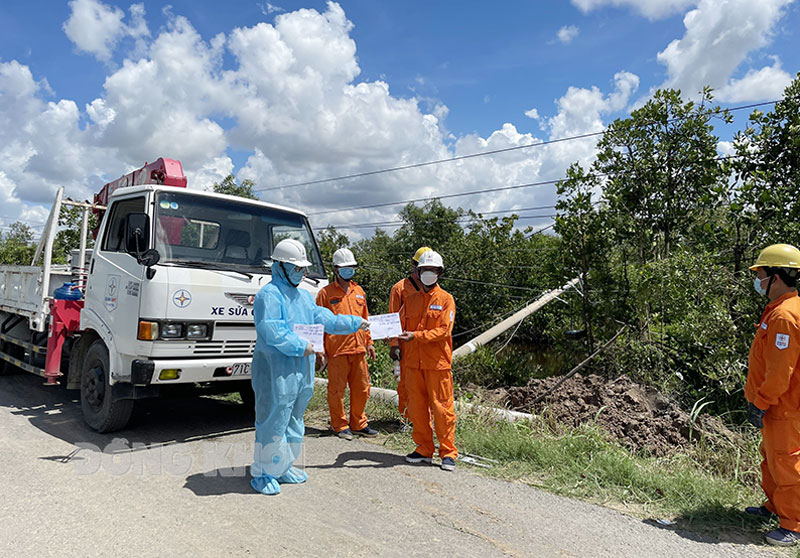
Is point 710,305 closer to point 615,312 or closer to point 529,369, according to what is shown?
point 615,312

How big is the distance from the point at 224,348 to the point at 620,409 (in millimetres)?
4243

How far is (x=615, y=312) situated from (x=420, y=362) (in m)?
4.18

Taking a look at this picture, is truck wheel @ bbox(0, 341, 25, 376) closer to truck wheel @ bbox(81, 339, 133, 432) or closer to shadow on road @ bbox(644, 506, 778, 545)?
truck wheel @ bbox(81, 339, 133, 432)

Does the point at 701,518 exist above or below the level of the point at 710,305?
below

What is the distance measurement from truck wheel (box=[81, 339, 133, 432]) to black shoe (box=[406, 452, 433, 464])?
2.86 m

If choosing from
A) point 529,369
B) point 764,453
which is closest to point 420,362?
point 764,453

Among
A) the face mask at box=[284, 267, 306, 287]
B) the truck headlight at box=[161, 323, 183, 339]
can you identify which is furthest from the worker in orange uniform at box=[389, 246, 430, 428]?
the truck headlight at box=[161, 323, 183, 339]

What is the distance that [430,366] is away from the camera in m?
5.31

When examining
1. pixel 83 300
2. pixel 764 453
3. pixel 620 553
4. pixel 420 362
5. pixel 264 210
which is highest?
pixel 264 210

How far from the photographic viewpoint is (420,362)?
17.6 feet

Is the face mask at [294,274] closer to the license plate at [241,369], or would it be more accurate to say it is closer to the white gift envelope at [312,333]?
the white gift envelope at [312,333]

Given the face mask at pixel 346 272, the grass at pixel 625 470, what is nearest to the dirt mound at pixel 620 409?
the grass at pixel 625 470

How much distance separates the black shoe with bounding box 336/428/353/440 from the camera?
6.14 meters

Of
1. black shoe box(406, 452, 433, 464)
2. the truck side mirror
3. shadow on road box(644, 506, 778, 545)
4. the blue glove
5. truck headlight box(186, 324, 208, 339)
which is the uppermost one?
the truck side mirror
